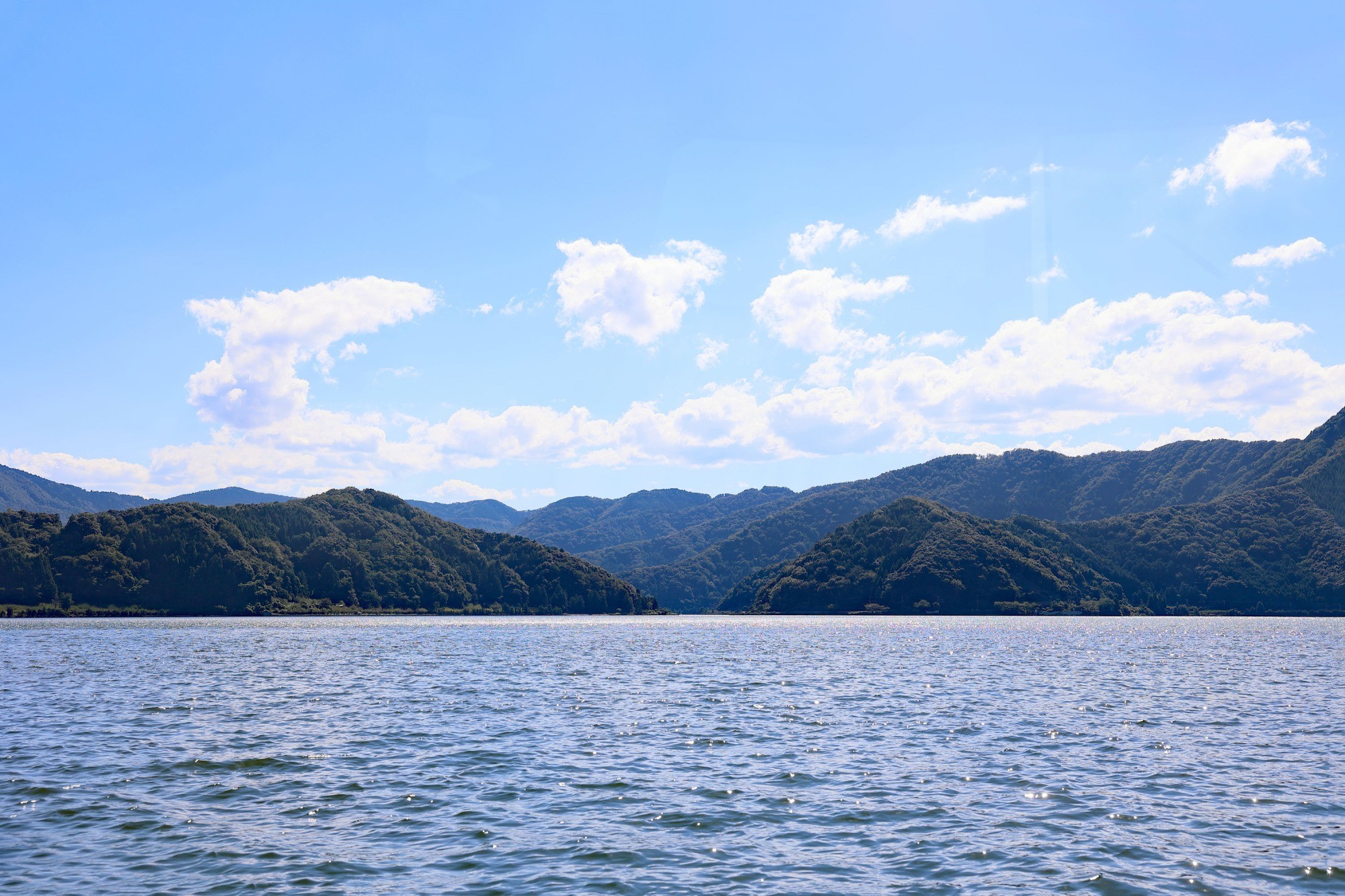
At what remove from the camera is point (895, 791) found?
1409 inches

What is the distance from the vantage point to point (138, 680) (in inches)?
3177

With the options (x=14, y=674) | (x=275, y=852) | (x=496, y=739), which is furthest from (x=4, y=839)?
(x=14, y=674)

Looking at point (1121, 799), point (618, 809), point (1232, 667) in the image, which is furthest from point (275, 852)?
point (1232, 667)

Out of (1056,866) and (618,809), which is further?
(618,809)

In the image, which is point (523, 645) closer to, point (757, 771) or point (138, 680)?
point (138, 680)

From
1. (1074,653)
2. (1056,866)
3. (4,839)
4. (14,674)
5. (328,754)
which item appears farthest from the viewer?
(1074,653)

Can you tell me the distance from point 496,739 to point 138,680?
49622mm

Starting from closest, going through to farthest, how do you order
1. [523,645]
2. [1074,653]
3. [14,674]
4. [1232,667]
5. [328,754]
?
[328,754]
[14,674]
[1232,667]
[1074,653]
[523,645]

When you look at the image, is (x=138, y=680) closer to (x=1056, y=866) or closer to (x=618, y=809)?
(x=618, y=809)

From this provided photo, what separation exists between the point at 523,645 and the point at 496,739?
355 ft

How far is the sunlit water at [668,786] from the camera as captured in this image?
84.3 feet

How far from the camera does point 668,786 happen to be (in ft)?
Answer: 121

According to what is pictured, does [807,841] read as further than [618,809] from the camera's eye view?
No

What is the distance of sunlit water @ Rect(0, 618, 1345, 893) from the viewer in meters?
25.7
